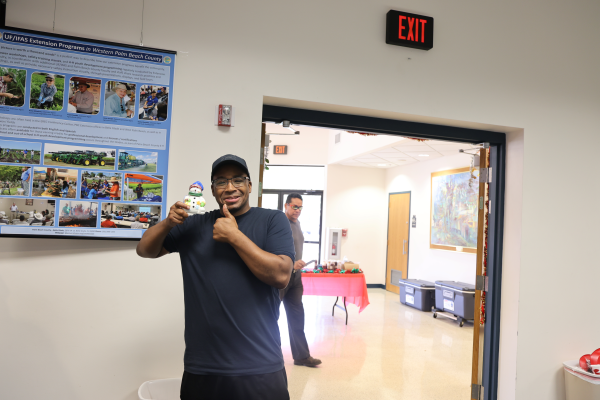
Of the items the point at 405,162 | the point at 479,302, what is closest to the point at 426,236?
the point at 405,162

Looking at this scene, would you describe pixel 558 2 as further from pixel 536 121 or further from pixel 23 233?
pixel 23 233

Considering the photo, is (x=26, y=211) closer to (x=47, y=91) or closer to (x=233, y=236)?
(x=47, y=91)

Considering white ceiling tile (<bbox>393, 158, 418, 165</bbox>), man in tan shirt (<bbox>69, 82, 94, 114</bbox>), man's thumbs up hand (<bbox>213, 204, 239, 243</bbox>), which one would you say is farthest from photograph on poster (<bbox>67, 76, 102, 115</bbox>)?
white ceiling tile (<bbox>393, 158, 418, 165</bbox>)

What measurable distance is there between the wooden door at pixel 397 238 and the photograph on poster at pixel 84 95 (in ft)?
25.3

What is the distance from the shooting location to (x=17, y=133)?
2277mm

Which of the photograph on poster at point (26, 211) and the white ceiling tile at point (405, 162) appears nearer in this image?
the photograph on poster at point (26, 211)

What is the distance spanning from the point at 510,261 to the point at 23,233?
10.4ft

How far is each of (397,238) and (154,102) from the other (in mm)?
7860

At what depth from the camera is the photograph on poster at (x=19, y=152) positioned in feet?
7.39

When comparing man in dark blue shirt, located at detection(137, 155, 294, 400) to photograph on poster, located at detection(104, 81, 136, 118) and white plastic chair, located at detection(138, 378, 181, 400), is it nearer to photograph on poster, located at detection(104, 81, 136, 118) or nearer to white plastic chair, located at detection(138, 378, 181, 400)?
white plastic chair, located at detection(138, 378, 181, 400)

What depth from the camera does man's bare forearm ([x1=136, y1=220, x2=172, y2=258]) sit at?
1.57 metres

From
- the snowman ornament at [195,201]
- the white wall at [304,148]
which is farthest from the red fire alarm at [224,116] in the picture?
the white wall at [304,148]

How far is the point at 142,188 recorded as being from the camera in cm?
243

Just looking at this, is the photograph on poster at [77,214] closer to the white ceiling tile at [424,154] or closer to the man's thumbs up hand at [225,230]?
the man's thumbs up hand at [225,230]
